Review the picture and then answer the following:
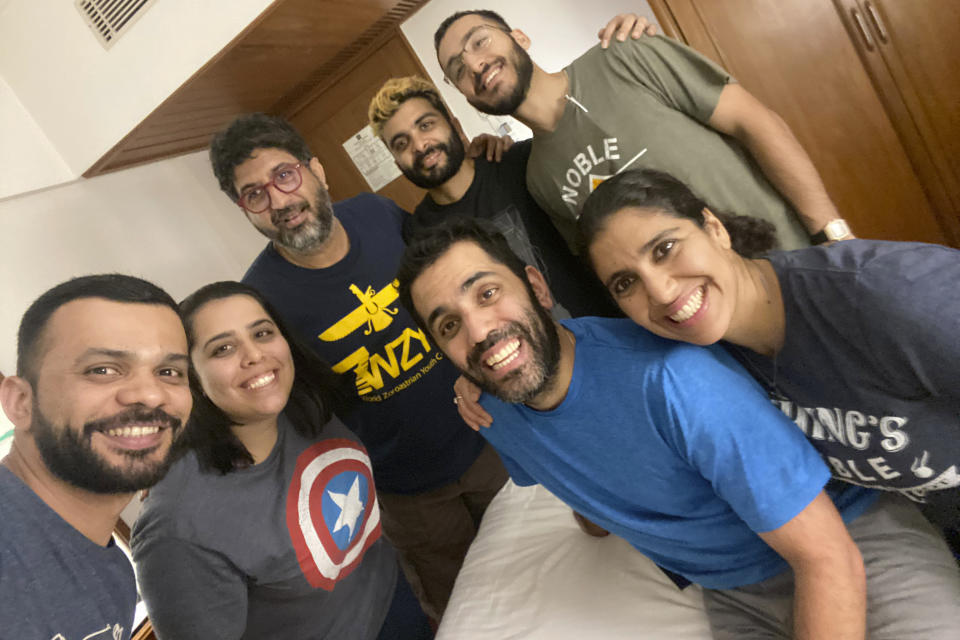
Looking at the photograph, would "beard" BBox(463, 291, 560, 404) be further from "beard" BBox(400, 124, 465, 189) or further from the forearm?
"beard" BBox(400, 124, 465, 189)

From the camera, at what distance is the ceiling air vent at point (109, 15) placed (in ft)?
5.98

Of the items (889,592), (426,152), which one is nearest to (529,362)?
(889,592)

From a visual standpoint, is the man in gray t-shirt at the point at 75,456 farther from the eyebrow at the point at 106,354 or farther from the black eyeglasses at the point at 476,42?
the black eyeglasses at the point at 476,42

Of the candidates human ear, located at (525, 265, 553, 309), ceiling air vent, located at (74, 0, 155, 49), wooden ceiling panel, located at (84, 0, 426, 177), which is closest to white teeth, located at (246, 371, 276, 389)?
human ear, located at (525, 265, 553, 309)

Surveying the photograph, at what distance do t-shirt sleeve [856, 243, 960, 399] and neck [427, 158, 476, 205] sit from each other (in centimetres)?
113

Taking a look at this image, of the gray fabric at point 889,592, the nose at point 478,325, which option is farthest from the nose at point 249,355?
the gray fabric at point 889,592

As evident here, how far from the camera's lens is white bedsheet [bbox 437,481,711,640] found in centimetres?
109

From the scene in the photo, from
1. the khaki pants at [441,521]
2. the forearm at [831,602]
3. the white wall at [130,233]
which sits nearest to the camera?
the forearm at [831,602]

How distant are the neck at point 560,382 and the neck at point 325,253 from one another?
2.82ft

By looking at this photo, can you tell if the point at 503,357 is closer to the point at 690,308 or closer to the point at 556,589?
the point at 690,308

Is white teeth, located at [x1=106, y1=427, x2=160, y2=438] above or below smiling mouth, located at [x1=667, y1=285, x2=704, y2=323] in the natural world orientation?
above

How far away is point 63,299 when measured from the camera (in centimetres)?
73

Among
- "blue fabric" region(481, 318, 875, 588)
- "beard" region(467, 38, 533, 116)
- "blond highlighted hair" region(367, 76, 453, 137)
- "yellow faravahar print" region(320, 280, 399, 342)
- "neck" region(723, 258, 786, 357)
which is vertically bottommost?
"blue fabric" region(481, 318, 875, 588)

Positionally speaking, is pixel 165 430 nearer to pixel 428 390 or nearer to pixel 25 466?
pixel 25 466
